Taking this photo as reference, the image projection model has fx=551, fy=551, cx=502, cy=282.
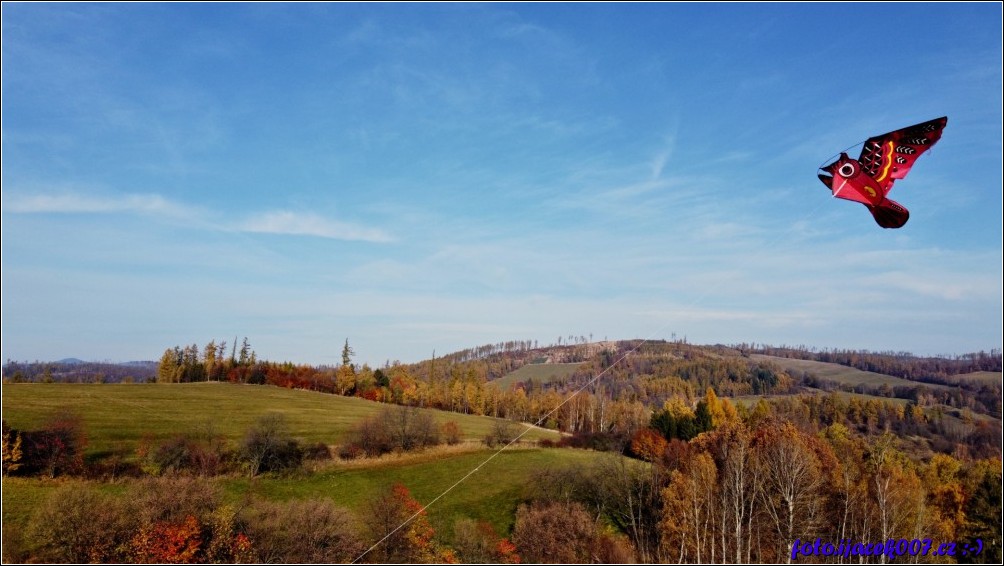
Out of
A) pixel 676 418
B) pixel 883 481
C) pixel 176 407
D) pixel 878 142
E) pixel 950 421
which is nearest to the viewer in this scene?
pixel 878 142

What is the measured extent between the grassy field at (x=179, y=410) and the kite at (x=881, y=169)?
5921cm

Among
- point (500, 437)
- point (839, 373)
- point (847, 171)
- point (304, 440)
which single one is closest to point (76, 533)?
point (847, 171)

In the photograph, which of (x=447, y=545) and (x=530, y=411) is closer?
(x=447, y=545)

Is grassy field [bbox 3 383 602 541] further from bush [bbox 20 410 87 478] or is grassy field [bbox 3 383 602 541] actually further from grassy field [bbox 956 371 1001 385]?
grassy field [bbox 956 371 1001 385]

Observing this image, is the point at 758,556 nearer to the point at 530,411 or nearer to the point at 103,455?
the point at 103,455

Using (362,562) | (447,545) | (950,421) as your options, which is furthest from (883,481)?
(950,421)

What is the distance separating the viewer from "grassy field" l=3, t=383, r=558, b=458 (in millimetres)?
57312

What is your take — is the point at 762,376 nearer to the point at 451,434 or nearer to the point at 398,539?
the point at 451,434

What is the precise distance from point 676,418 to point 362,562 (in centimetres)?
6501

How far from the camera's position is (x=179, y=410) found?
72.6m

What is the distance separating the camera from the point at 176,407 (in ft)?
244

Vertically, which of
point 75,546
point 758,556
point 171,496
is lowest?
point 758,556

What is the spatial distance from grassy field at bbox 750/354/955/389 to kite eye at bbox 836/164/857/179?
153556 millimetres

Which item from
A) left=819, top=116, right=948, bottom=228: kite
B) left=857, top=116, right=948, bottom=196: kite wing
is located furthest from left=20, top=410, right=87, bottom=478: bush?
left=857, top=116, right=948, bottom=196: kite wing
